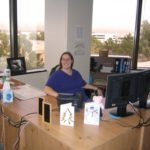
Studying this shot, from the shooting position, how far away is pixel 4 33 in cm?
378

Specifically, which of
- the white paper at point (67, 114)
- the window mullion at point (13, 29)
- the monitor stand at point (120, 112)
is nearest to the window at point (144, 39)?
the window mullion at point (13, 29)

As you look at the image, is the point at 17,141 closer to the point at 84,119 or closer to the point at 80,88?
the point at 84,119

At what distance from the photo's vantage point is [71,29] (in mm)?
3795

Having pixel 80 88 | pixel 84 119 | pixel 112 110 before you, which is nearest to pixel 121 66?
pixel 80 88

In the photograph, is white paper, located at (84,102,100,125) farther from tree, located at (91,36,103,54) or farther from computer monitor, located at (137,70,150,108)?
tree, located at (91,36,103,54)

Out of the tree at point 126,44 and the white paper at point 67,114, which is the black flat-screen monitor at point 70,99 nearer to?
the white paper at point 67,114

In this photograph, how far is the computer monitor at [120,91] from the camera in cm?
194

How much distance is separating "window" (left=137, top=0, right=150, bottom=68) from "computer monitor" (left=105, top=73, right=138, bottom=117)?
2.98 metres

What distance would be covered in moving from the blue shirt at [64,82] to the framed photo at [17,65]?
3.56ft

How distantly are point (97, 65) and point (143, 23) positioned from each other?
136 cm

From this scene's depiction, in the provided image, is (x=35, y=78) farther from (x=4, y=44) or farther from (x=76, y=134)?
(x=76, y=134)

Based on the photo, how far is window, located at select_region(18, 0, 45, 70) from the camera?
3.91 metres

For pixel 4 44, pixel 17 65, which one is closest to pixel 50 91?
pixel 17 65

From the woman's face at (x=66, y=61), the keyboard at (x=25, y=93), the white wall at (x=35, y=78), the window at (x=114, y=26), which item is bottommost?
the white wall at (x=35, y=78)
